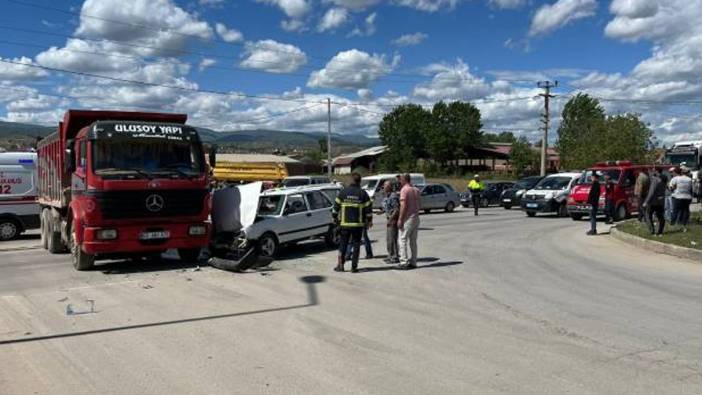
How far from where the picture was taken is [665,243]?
14.4 metres

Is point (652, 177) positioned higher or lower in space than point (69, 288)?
higher

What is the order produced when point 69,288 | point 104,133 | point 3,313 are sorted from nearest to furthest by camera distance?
1. point 3,313
2. point 69,288
3. point 104,133

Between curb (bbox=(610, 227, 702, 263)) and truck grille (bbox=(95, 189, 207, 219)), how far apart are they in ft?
31.8

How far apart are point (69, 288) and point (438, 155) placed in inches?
3159

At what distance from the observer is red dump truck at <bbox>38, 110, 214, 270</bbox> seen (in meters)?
11.8

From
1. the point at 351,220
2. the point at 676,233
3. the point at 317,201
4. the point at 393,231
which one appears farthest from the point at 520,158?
the point at 351,220

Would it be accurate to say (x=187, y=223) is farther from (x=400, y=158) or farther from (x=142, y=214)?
(x=400, y=158)

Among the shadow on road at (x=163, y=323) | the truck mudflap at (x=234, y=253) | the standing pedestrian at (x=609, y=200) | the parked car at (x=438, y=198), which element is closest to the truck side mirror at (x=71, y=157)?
the truck mudflap at (x=234, y=253)

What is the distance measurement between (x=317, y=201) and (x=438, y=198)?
682 inches

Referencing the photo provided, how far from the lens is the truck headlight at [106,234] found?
38.8ft

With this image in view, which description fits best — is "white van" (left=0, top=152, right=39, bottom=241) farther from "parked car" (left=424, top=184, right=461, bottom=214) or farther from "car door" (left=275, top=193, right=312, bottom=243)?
"parked car" (left=424, top=184, right=461, bottom=214)

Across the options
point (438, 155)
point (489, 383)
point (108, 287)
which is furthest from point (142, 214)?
point (438, 155)

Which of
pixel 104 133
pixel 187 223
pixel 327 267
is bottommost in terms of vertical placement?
pixel 327 267

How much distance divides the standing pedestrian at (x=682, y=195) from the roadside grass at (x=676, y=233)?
0.28 meters
